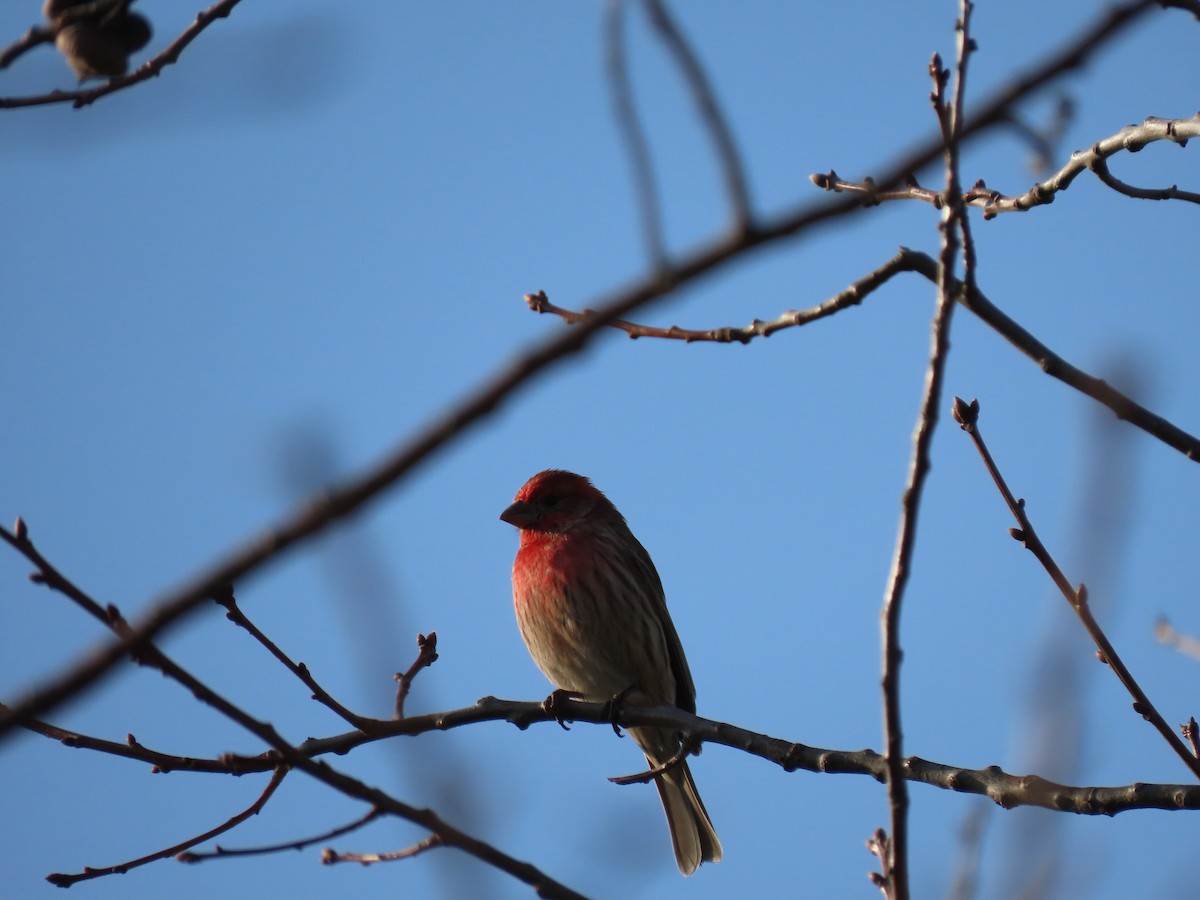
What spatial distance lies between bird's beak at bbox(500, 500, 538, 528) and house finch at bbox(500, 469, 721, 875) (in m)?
0.46

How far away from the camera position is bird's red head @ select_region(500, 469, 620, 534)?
356 inches

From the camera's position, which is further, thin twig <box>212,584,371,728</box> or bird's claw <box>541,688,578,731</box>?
bird's claw <box>541,688,578,731</box>

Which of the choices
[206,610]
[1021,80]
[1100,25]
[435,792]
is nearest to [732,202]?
[1021,80]

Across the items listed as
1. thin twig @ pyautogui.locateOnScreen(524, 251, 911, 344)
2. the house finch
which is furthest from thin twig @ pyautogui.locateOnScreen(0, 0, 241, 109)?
the house finch

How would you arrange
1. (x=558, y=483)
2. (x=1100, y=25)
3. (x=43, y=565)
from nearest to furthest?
(x=1100, y=25), (x=43, y=565), (x=558, y=483)

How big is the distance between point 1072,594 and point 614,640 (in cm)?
471

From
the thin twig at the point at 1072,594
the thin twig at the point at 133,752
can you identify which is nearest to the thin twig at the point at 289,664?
the thin twig at the point at 133,752

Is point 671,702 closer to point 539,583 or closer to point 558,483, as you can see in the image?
point 539,583

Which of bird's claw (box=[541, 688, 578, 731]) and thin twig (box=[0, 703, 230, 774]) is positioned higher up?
bird's claw (box=[541, 688, 578, 731])

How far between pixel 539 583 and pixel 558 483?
3.97 feet

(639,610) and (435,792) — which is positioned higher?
(639,610)

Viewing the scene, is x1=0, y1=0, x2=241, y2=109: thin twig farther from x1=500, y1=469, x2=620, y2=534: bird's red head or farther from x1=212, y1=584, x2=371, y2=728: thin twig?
x1=500, y1=469, x2=620, y2=534: bird's red head

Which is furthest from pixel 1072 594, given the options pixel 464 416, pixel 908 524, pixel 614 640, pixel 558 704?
pixel 614 640

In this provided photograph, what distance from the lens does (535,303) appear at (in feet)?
17.9
